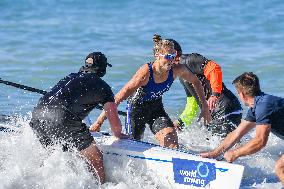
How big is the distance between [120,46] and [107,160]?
12624 millimetres

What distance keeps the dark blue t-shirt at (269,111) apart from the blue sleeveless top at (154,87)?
142 cm

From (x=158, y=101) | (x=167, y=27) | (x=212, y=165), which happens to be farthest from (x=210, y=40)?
(x=212, y=165)

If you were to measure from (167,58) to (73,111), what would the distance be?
1.36m

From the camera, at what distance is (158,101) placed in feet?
30.6

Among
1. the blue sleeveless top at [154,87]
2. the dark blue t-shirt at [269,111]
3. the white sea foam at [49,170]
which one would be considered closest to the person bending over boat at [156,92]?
the blue sleeveless top at [154,87]

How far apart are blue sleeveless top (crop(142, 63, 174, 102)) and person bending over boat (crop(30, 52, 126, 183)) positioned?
1.01 m

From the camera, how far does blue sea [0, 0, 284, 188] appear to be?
29.2ft

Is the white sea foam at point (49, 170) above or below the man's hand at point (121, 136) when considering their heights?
below

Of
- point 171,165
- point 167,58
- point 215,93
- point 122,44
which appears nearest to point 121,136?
point 171,165

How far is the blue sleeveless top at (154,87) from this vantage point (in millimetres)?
8914

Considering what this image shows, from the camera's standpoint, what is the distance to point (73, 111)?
7.90 m

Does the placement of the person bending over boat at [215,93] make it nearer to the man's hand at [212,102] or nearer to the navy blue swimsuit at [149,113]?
the man's hand at [212,102]

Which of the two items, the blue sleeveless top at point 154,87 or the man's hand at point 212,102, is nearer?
the blue sleeveless top at point 154,87

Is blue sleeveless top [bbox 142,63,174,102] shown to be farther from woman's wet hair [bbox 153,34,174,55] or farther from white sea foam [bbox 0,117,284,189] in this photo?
white sea foam [bbox 0,117,284,189]
